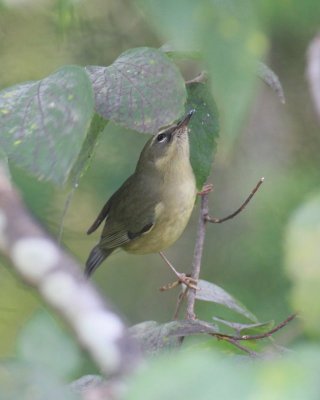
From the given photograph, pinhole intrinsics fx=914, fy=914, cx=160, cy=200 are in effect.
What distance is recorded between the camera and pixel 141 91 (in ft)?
4.09

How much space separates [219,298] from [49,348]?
998mm

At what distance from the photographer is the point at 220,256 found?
11.6 feet

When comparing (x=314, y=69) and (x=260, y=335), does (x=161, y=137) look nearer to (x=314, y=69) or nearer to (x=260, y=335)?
(x=260, y=335)

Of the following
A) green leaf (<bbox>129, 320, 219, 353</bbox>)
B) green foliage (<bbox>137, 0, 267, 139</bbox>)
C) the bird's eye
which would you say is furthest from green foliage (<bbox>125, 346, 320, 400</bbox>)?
the bird's eye

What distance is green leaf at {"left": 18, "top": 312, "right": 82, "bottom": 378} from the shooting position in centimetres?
69

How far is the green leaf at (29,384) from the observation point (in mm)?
653

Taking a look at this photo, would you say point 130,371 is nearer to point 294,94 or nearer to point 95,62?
point 95,62

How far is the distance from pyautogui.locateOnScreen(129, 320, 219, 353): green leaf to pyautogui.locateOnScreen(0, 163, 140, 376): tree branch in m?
0.61

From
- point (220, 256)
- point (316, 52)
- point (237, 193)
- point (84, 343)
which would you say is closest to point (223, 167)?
point (237, 193)

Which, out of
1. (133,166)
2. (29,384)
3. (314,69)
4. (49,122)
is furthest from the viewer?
(133,166)

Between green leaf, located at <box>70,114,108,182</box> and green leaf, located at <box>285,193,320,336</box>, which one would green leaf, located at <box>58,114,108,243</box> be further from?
green leaf, located at <box>285,193,320,336</box>

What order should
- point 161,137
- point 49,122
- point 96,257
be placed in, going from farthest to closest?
1. point 161,137
2. point 96,257
3. point 49,122

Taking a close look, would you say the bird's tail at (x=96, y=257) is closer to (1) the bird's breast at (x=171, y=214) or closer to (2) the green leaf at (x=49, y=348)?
(1) the bird's breast at (x=171, y=214)

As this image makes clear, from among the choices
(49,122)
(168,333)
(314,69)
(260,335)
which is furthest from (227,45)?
(260,335)
